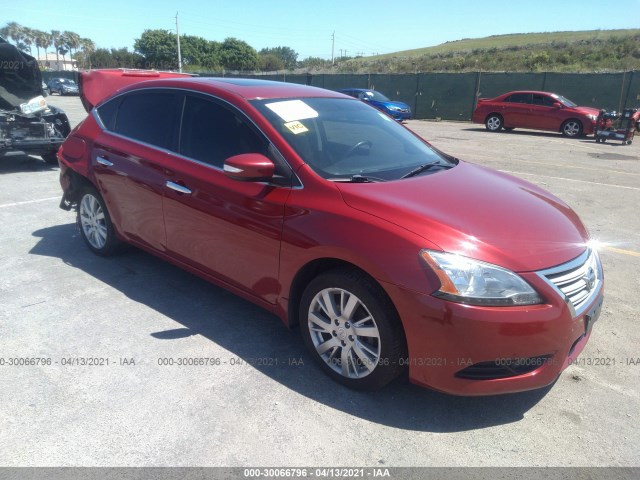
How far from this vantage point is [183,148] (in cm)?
384

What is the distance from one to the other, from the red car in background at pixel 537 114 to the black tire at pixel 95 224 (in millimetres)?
17198

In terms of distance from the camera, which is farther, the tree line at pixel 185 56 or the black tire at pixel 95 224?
the tree line at pixel 185 56

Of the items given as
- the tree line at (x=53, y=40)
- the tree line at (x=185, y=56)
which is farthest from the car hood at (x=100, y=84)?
the tree line at (x=53, y=40)

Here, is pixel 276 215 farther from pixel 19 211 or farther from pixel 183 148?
pixel 19 211

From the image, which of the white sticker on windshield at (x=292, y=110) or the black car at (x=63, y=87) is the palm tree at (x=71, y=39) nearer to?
the black car at (x=63, y=87)

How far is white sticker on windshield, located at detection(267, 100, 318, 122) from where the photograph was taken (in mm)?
3506

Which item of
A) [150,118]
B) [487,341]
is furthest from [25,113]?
[487,341]

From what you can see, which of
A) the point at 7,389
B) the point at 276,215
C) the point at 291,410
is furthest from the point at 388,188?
the point at 7,389

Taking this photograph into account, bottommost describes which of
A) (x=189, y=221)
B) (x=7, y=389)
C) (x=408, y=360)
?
(x=7, y=389)

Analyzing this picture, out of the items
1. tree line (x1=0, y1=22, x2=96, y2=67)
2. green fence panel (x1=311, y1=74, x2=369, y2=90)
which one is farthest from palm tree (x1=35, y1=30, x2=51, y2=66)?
green fence panel (x1=311, y1=74, x2=369, y2=90)

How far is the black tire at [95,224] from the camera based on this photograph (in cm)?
471

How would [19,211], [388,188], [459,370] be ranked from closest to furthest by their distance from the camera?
1. [459,370]
2. [388,188]
3. [19,211]

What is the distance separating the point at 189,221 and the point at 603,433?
2938 mm

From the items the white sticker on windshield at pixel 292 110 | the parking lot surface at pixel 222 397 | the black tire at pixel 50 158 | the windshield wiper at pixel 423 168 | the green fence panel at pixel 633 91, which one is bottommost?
the parking lot surface at pixel 222 397
